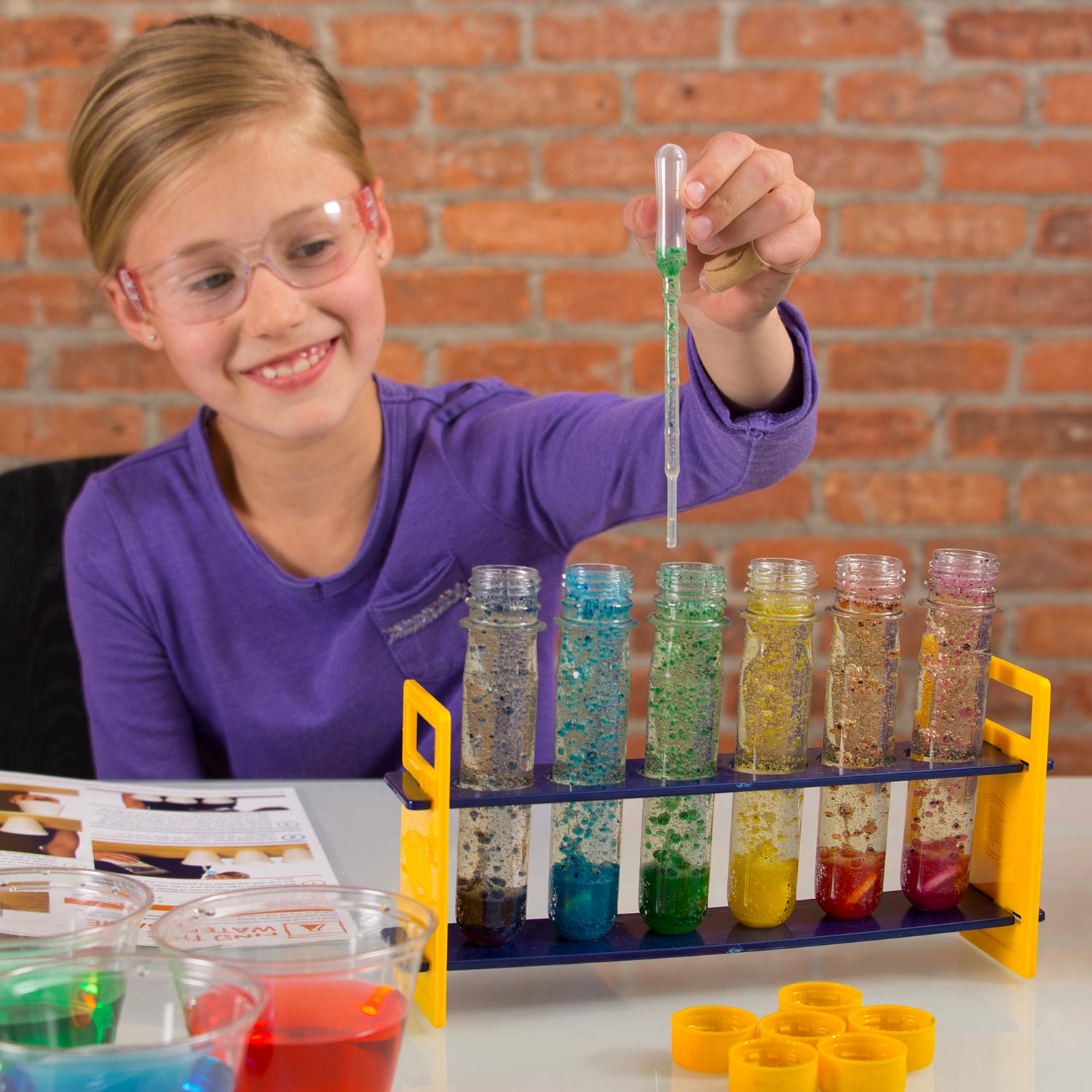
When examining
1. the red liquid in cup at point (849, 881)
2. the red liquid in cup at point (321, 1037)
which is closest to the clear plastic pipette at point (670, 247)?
the red liquid in cup at point (849, 881)

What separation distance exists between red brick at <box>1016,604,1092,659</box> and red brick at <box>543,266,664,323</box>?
72cm

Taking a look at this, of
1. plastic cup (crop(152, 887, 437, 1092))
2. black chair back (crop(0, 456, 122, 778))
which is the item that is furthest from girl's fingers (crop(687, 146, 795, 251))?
black chair back (crop(0, 456, 122, 778))

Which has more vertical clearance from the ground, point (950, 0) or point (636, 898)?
point (950, 0)

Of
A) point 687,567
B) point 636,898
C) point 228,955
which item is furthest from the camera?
point 636,898

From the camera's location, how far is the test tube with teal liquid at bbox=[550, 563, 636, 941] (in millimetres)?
749

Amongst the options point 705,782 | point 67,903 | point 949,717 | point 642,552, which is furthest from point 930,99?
point 67,903

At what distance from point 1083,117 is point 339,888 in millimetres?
1729

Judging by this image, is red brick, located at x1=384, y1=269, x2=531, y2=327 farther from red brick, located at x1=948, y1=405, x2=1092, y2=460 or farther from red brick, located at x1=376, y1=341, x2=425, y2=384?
red brick, located at x1=948, y1=405, x2=1092, y2=460

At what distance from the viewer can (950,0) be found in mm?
1871

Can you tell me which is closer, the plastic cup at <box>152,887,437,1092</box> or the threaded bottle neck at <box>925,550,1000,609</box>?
the plastic cup at <box>152,887,437,1092</box>

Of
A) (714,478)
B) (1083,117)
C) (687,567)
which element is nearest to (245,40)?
(714,478)

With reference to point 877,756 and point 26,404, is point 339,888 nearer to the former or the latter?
point 877,756

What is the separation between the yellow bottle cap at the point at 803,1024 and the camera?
0.67m

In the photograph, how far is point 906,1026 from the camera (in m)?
0.68
